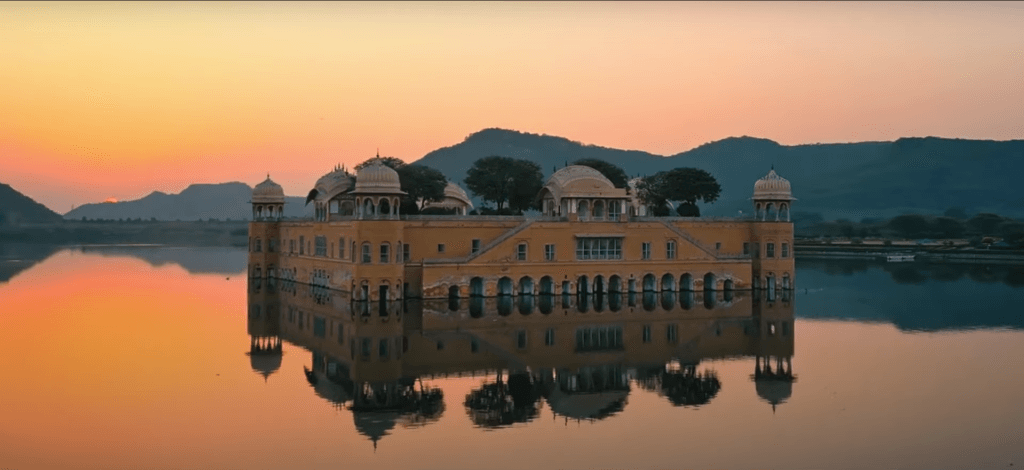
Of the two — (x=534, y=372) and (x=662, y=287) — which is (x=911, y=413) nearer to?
(x=534, y=372)

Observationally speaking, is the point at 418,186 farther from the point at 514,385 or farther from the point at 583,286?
the point at 514,385

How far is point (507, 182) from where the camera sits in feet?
217

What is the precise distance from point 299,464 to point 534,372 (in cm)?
1092

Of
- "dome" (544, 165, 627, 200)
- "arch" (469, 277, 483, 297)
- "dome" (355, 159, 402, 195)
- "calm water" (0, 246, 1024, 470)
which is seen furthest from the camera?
"dome" (544, 165, 627, 200)

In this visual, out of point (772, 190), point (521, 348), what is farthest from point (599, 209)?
point (521, 348)

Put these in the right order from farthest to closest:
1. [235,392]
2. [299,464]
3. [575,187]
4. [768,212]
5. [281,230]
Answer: [281,230] < [768,212] < [575,187] < [235,392] < [299,464]

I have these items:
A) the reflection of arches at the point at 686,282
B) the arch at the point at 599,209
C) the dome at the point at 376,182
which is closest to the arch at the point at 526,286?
the arch at the point at 599,209

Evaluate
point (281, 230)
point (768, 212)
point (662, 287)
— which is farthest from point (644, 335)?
point (281, 230)

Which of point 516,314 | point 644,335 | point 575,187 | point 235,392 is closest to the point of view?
point 235,392

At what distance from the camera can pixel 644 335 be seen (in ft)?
121

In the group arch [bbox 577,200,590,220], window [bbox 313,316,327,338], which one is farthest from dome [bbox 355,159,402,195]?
arch [bbox 577,200,590,220]

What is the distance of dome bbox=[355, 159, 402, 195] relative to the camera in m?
46.5

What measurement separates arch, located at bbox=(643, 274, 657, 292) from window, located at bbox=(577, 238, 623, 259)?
2.15 m

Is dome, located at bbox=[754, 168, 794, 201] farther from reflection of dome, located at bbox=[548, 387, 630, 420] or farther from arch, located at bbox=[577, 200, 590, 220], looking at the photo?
reflection of dome, located at bbox=[548, 387, 630, 420]
